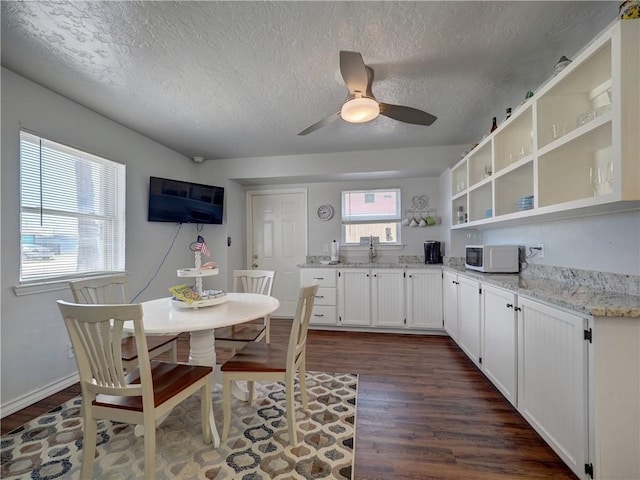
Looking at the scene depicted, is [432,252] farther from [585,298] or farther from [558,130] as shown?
[585,298]

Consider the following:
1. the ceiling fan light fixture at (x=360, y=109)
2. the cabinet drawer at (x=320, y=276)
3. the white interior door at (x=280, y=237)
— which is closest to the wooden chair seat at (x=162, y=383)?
the ceiling fan light fixture at (x=360, y=109)

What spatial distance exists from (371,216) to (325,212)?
0.72m

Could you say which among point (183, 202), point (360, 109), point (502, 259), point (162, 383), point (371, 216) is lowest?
point (162, 383)

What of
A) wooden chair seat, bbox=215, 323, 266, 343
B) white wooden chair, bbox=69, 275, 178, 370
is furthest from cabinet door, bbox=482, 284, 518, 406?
white wooden chair, bbox=69, 275, 178, 370

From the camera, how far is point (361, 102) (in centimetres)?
181

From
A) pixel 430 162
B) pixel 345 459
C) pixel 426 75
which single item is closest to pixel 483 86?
pixel 426 75

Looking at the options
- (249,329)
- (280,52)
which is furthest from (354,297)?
(280,52)

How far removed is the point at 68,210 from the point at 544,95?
376 centimetres

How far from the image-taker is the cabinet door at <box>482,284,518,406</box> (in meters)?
1.88

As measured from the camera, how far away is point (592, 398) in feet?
4.07

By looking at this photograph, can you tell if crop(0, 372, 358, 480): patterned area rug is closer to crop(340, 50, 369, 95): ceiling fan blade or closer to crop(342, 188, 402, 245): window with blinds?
crop(340, 50, 369, 95): ceiling fan blade

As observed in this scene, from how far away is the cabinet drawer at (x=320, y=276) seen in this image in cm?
387

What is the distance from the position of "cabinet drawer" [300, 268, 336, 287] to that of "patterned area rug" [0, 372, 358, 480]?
1888mm

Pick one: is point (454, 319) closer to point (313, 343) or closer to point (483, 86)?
point (313, 343)
